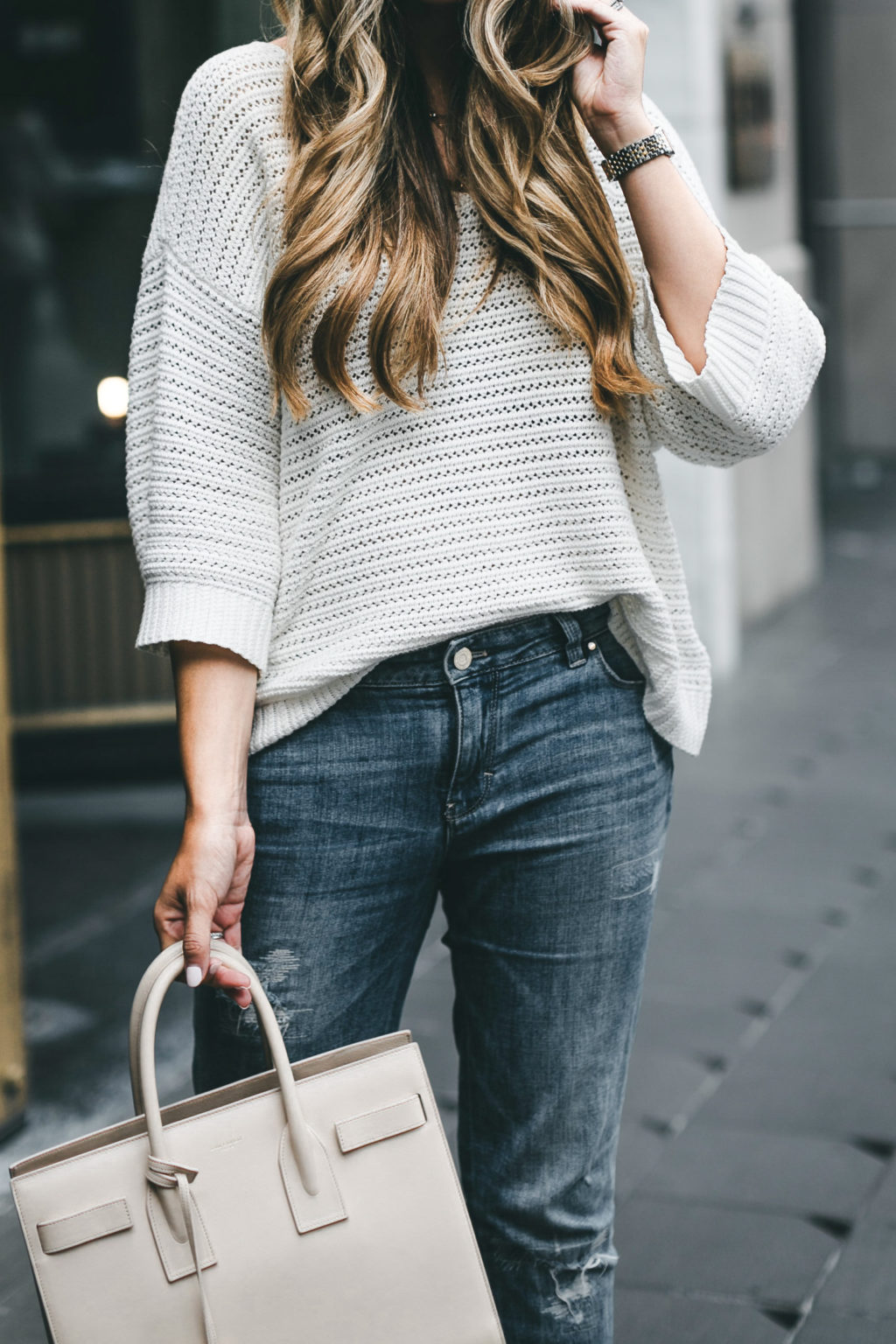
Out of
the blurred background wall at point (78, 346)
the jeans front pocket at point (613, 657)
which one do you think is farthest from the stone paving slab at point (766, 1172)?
the blurred background wall at point (78, 346)

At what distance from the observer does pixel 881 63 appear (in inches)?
369

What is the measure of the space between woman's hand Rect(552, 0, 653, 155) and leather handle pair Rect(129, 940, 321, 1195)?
85cm

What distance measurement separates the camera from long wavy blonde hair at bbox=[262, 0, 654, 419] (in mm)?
1438

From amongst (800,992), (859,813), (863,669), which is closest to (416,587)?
(800,992)

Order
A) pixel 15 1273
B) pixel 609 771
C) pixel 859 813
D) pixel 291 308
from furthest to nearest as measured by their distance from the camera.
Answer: pixel 859 813, pixel 15 1273, pixel 609 771, pixel 291 308

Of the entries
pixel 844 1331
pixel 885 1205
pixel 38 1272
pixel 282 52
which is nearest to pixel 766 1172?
pixel 885 1205

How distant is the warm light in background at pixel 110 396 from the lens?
475 centimetres

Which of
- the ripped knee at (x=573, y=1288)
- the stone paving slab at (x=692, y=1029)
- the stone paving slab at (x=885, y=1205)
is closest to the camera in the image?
the ripped knee at (x=573, y=1288)

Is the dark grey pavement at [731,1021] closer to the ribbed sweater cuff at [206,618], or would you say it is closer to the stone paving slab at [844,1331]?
the stone paving slab at [844,1331]

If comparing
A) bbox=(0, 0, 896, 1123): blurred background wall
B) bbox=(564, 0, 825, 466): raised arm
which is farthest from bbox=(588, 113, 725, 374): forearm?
bbox=(0, 0, 896, 1123): blurred background wall

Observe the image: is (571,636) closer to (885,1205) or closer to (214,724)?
(214,724)

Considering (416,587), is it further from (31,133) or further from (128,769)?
(31,133)

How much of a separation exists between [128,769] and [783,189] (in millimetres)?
4018

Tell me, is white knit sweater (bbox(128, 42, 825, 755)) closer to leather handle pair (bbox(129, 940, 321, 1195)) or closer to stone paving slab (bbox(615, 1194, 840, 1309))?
leather handle pair (bbox(129, 940, 321, 1195))
